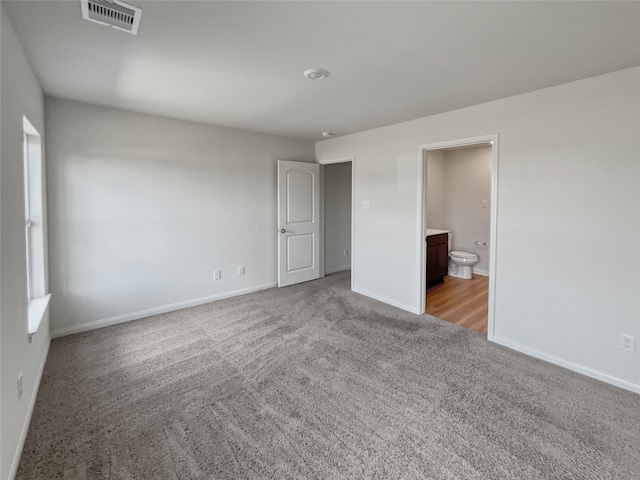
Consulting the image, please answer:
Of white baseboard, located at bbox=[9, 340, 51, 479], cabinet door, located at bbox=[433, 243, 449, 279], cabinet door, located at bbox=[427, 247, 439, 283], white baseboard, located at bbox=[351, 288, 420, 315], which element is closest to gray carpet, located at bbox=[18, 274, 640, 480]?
white baseboard, located at bbox=[9, 340, 51, 479]

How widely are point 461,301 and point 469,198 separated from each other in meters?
2.42

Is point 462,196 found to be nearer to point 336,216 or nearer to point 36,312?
point 336,216

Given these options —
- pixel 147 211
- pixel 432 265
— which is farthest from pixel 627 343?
pixel 147 211

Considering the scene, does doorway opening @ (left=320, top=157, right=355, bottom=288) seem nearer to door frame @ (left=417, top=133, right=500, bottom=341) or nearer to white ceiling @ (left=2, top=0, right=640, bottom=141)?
door frame @ (left=417, top=133, right=500, bottom=341)

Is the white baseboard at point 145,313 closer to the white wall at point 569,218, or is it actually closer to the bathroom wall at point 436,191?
the white wall at point 569,218

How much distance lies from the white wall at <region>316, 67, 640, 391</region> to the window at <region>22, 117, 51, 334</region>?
12.7 ft

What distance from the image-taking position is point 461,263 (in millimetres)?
5375

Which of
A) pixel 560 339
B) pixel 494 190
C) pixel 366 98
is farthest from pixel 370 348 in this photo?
pixel 366 98

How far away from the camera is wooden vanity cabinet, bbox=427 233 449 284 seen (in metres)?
4.81

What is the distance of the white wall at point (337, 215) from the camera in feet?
18.7

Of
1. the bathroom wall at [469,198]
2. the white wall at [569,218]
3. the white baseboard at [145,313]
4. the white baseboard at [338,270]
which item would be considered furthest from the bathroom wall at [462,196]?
the white baseboard at [145,313]

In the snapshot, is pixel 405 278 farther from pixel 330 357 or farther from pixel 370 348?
pixel 330 357

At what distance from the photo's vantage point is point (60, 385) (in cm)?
232

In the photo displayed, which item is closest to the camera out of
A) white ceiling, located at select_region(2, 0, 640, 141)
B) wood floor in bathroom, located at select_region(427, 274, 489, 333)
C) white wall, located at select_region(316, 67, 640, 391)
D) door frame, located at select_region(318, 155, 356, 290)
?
white ceiling, located at select_region(2, 0, 640, 141)
